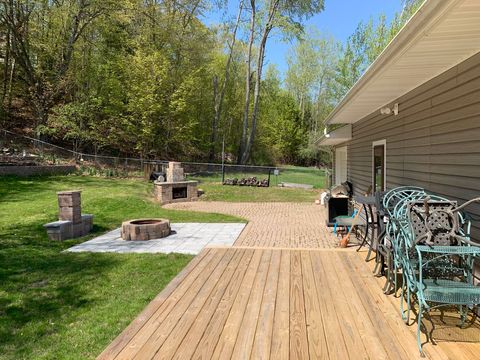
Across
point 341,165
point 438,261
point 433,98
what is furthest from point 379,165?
point 341,165

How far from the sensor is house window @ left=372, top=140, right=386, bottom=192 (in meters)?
6.50

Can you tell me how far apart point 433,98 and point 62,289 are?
4.61 m

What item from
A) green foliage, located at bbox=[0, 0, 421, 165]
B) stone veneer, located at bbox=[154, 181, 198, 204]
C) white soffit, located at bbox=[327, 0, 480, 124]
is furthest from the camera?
green foliage, located at bbox=[0, 0, 421, 165]

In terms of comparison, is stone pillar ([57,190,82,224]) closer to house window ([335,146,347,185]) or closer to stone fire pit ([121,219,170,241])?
stone fire pit ([121,219,170,241])

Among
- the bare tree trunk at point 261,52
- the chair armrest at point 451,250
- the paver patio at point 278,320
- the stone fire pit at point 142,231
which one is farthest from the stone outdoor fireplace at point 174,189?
the bare tree trunk at point 261,52

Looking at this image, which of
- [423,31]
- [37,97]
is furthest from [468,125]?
[37,97]

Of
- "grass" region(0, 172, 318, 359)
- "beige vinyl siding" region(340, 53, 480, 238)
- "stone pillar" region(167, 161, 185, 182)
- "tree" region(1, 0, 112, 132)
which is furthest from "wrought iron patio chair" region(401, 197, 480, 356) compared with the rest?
"tree" region(1, 0, 112, 132)

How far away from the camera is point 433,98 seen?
3.96 m

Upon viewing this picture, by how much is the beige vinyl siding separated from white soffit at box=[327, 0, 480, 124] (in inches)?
5.3

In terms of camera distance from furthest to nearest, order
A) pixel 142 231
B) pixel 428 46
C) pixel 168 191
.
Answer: pixel 168 191 < pixel 142 231 < pixel 428 46

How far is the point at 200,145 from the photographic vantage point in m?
24.0

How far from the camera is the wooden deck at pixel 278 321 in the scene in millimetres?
2074

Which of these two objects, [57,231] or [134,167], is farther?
[134,167]

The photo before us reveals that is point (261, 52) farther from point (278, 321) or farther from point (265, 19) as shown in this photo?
point (278, 321)
